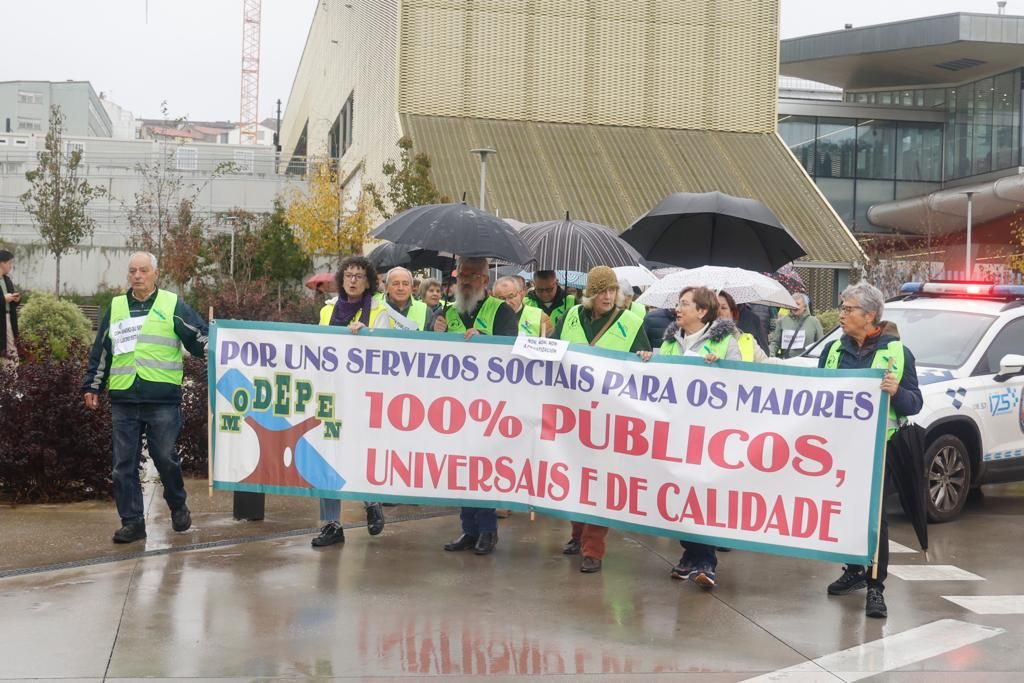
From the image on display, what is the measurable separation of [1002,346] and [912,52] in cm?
3410

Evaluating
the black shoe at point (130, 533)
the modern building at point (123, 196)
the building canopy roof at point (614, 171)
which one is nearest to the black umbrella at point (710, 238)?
the black shoe at point (130, 533)

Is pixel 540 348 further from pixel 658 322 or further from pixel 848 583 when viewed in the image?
pixel 658 322

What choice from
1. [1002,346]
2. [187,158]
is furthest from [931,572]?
[187,158]

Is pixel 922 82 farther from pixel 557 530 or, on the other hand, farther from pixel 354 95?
pixel 557 530

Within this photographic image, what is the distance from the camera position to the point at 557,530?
9.45 m

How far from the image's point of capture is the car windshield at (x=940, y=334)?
1038 centimetres

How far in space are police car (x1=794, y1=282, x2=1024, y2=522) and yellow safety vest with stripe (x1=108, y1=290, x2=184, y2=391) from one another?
4.82 m

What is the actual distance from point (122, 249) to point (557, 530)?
3760 cm

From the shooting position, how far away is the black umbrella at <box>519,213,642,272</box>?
10.8m

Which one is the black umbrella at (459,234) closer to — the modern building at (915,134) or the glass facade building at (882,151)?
the modern building at (915,134)

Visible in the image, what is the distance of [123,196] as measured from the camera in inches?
1768

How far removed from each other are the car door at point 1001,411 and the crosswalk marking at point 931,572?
6.59 feet

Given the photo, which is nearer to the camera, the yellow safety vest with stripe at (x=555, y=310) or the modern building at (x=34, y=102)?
the yellow safety vest with stripe at (x=555, y=310)

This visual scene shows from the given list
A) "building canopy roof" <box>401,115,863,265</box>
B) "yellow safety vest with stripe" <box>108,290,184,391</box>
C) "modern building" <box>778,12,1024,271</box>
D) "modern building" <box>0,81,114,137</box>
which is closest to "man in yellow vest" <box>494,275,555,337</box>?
"yellow safety vest with stripe" <box>108,290,184,391</box>
